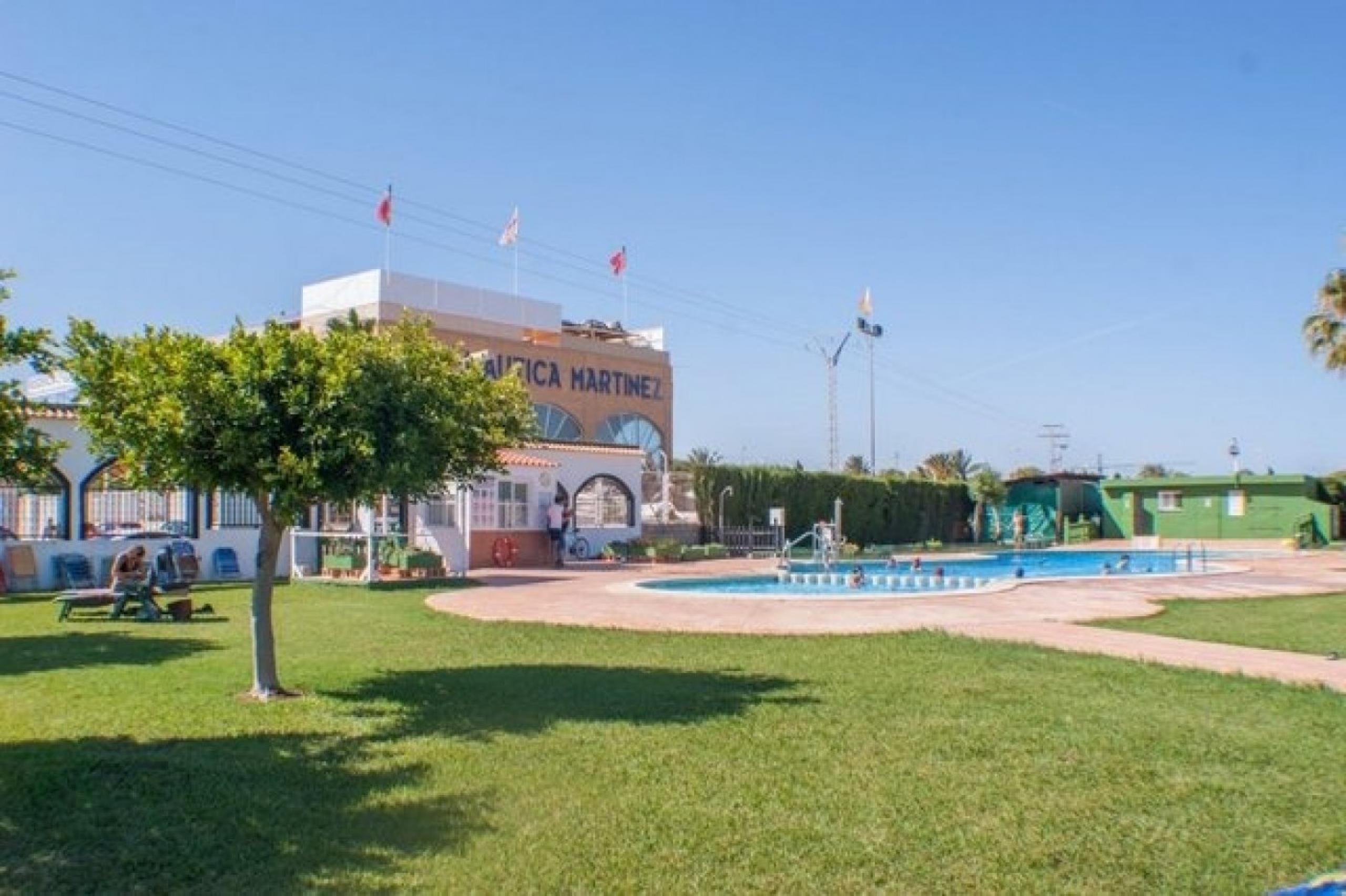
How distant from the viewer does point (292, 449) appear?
8.49 m

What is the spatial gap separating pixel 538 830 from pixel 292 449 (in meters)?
4.25

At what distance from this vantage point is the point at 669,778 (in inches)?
252

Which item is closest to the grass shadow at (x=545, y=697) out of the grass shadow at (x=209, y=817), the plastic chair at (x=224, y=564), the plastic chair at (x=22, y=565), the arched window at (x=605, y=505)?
the grass shadow at (x=209, y=817)

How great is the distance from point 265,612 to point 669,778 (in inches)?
178

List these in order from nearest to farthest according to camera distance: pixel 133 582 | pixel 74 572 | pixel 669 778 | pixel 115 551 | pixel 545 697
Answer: pixel 669 778 → pixel 545 697 → pixel 133 582 → pixel 74 572 → pixel 115 551

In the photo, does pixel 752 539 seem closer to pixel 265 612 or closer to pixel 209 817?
pixel 265 612

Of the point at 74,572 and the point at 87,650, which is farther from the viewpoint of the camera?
the point at 74,572

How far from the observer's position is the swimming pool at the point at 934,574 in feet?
73.9

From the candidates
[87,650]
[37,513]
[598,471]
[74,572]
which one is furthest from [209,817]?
[598,471]

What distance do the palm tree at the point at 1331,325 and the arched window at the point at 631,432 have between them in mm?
31666

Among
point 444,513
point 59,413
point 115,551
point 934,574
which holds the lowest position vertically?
point 934,574

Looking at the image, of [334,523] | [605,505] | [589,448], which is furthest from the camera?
[605,505]

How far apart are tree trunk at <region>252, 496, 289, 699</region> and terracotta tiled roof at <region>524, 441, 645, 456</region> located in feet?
62.5

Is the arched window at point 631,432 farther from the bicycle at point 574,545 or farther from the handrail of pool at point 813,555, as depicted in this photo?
the bicycle at point 574,545
